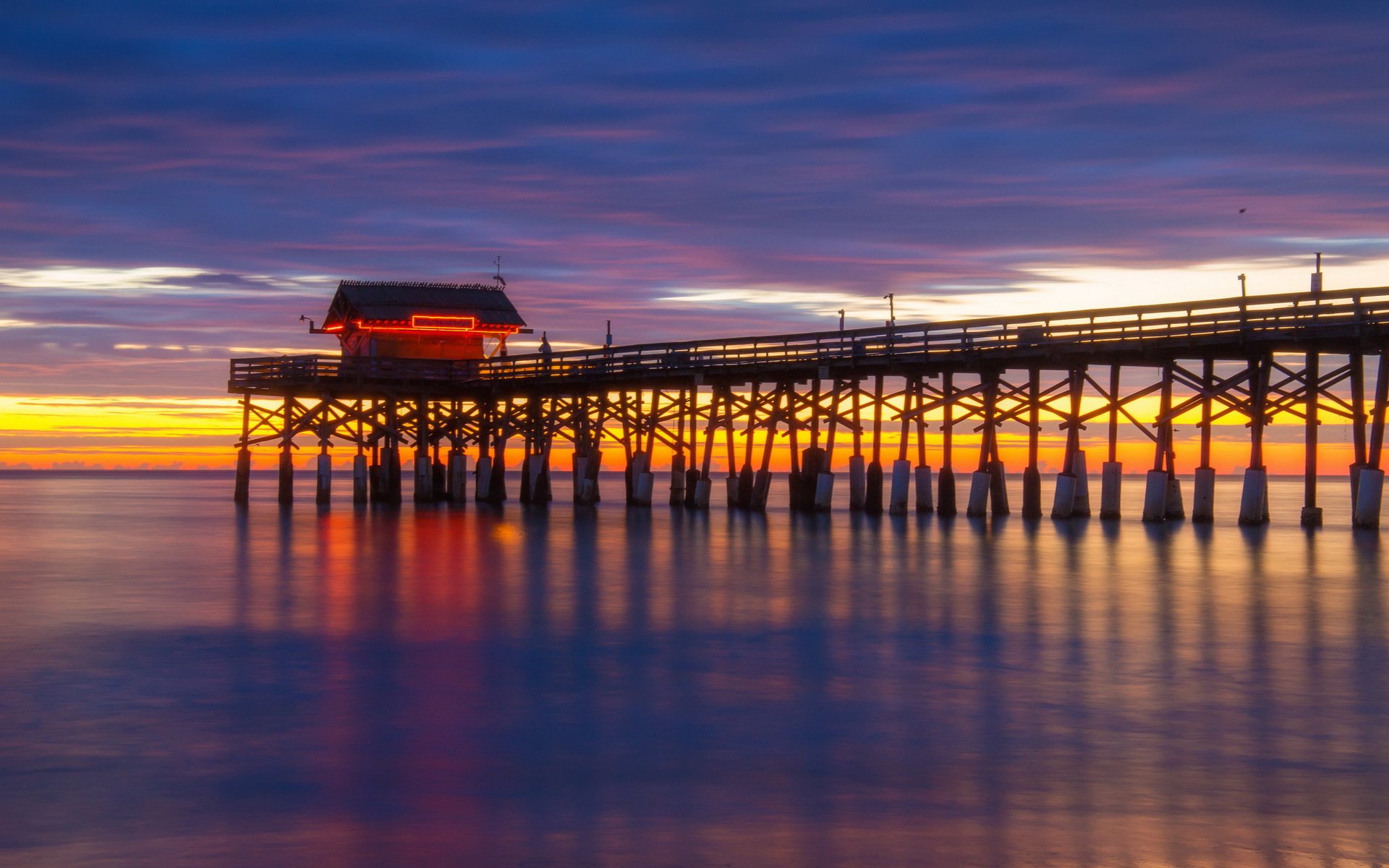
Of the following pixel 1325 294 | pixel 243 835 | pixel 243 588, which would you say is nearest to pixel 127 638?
pixel 243 588

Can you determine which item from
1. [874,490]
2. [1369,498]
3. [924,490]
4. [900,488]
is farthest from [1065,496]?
[1369,498]

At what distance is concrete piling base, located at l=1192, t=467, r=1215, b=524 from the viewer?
31.7 meters

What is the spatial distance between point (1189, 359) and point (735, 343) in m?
12.2

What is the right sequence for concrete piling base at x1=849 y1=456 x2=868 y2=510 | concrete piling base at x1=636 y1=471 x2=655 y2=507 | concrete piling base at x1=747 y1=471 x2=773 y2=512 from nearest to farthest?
concrete piling base at x1=849 y1=456 x2=868 y2=510 → concrete piling base at x1=747 y1=471 x2=773 y2=512 → concrete piling base at x1=636 y1=471 x2=655 y2=507

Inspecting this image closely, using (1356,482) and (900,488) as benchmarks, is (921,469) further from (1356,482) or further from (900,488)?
(1356,482)

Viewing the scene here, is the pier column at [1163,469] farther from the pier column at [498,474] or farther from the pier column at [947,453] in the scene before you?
the pier column at [498,474]

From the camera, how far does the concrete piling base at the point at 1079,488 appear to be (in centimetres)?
3506

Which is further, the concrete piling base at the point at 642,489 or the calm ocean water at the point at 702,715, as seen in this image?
the concrete piling base at the point at 642,489

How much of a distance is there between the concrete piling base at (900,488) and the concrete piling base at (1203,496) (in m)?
6.78

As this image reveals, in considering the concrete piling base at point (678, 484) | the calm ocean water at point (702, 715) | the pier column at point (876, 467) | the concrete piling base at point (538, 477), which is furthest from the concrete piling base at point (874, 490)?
the calm ocean water at point (702, 715)

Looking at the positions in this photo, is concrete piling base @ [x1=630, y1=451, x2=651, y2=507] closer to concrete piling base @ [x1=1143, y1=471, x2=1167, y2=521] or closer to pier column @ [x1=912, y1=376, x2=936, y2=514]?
pier column @ [x1=912, y1=376, x2=936, y2=514]

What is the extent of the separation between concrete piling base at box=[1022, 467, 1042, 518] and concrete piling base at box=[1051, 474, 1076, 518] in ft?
1.43

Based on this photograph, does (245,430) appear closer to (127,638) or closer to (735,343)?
(735,343)

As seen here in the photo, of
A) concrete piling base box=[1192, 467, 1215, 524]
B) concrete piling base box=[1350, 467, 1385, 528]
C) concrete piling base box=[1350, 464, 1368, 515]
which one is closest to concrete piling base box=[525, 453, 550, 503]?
concrete piling base box=[1192, 467, 1215, 524]
